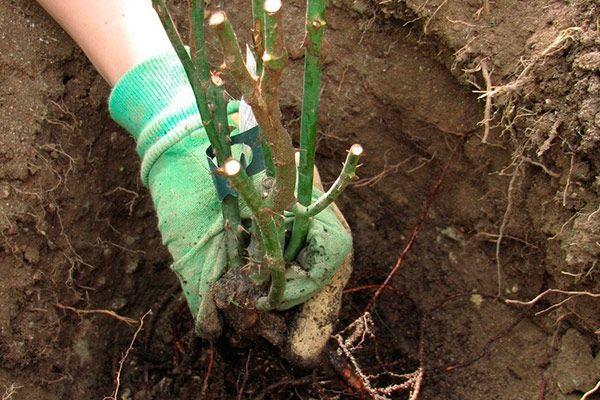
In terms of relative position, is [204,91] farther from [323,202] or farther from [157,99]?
[157,99]

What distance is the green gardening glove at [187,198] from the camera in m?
1.06

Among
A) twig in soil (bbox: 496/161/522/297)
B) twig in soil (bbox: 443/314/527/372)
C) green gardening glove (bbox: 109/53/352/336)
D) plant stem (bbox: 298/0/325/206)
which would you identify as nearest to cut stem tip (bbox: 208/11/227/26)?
plant stem (bbox: 298/0/325/206)

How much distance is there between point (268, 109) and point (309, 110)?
12 cm

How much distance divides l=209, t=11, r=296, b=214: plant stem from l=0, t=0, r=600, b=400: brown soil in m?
0.45

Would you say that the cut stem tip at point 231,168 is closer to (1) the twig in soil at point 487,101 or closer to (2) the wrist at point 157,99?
(2) the wrist at point 157,99

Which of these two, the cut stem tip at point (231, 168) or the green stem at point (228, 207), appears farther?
the green stem at point (228, 207)

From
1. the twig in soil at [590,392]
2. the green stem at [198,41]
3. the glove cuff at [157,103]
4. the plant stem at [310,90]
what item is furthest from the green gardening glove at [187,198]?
the twig in soil at [590,392]

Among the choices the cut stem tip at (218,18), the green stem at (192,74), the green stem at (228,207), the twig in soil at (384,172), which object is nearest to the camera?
the cut stem tip at (218,18)

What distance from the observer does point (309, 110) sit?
852mm

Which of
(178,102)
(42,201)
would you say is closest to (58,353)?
(42,201)

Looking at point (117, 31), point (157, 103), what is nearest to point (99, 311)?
point (157, 103)

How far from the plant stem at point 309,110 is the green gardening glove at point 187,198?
41mm

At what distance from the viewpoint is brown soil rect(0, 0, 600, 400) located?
1.18 metres

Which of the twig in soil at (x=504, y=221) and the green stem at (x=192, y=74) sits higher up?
the green stem at (x=192, y=74)
